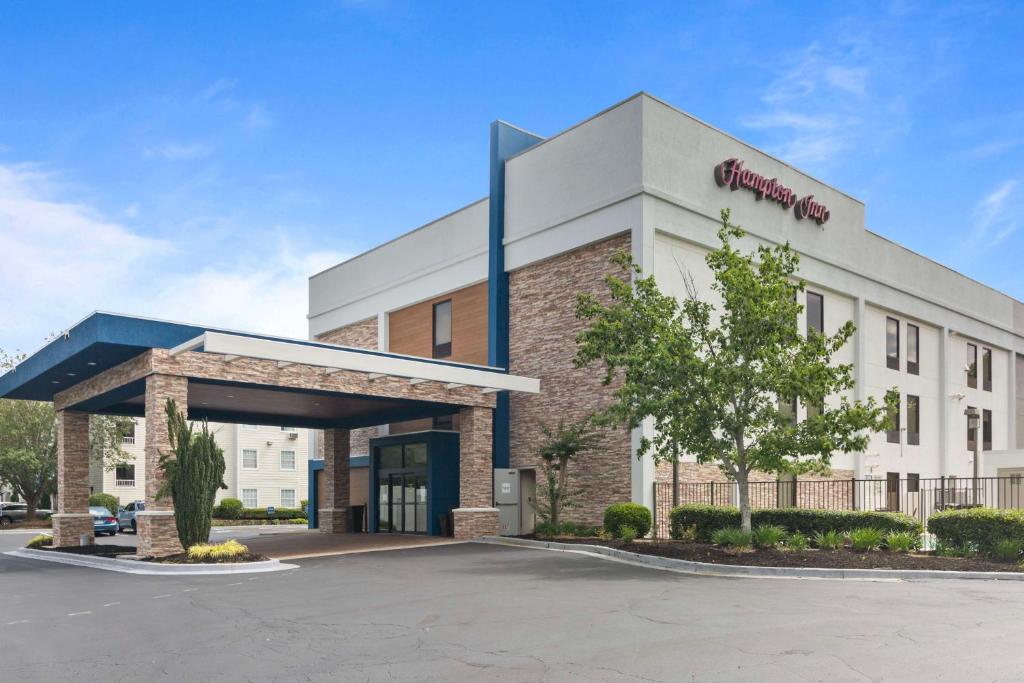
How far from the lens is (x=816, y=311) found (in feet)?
109

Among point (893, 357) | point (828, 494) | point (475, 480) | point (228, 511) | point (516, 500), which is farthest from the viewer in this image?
point (228, 511)

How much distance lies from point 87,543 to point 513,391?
14151 millimetres

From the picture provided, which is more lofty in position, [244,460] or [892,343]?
[892,343]

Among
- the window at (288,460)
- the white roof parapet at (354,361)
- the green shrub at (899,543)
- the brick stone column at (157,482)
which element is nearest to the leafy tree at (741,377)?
the green shrub at (899,543)

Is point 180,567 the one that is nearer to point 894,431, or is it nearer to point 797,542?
point 797,542

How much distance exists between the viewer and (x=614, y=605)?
13.5m

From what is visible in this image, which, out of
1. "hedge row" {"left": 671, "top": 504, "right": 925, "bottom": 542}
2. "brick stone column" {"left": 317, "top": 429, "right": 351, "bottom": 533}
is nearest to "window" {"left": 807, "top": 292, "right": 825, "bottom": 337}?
"hedge row" {"left": 671, "top": 504, "right": 925, "bottom": 542}

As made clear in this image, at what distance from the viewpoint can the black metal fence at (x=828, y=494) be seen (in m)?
26.1

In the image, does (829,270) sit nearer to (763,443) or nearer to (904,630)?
(763,443)

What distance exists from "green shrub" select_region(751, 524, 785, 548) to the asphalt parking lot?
349 cm

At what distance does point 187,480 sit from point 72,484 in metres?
9.72

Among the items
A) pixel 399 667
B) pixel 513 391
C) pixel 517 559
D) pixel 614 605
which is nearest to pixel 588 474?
pixel 513 391

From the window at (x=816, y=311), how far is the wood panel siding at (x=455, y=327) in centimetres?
1190

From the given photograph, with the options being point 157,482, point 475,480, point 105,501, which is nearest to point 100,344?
point 157,482
